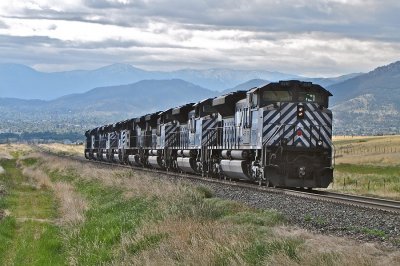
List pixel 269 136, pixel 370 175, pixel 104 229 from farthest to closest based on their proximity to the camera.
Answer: pixel 370 175
pixel 269 136
pixel 104 229

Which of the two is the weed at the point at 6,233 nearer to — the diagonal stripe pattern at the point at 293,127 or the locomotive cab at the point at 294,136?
the locomotive cab at the point at 294,136

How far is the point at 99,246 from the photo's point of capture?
50.2 ft

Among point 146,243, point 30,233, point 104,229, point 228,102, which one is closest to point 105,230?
point 104,229

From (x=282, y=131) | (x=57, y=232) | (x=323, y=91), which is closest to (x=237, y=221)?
(x=57, y=232)

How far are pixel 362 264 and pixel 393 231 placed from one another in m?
4.84

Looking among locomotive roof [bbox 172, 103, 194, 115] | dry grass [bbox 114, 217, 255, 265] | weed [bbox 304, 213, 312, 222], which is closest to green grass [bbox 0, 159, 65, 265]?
dry grass [bbox 114, 217, 255, 265]

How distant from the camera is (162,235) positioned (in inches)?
522

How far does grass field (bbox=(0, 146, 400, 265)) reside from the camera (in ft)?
31.7

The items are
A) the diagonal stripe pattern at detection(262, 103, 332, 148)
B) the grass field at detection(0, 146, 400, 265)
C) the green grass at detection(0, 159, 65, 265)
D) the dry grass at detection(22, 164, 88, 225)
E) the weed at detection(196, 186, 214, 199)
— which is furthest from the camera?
the diagonal stripe pattern at detection(262, 103, 332, 148)

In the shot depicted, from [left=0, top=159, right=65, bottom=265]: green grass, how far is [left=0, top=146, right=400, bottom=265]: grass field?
0.08 ft

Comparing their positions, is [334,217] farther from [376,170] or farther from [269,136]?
[376,170]

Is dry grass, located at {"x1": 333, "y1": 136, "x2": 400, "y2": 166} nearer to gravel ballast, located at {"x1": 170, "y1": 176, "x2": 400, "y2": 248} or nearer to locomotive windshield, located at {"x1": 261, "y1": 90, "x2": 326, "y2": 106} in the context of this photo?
locomotive windshield, located at {"x1": 261, "y1": 90, "x2": 326, "y2": 106}

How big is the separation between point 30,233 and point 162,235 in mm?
8699

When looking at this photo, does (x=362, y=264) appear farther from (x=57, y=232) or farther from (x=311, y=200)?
(x=57, y=232)
